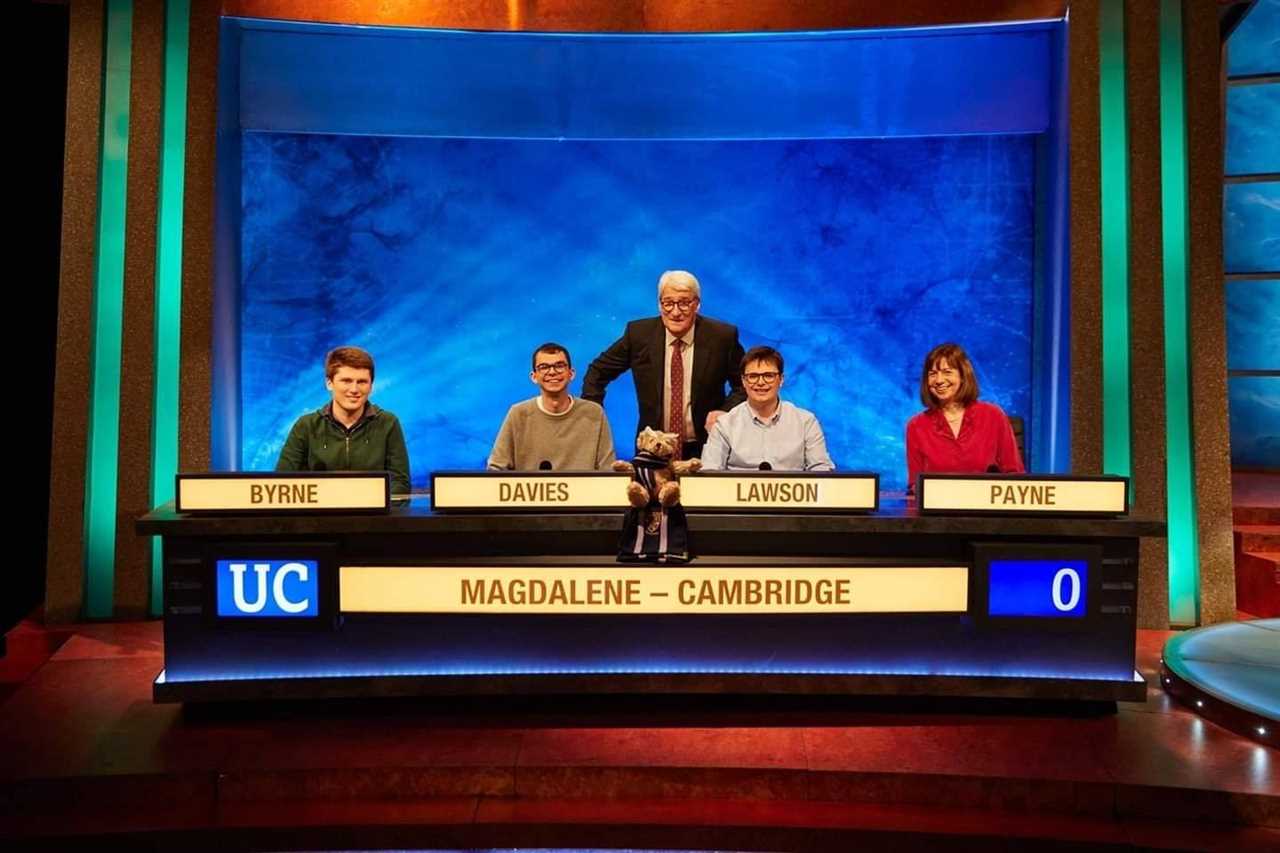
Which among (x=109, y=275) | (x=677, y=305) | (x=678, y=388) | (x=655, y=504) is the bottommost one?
(x=655, y=504)

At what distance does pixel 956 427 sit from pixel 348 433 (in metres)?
2.12

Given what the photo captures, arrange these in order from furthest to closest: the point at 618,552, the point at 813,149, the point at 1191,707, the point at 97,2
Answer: the point at 813,149, the point at 97,2, the point at 1191,707, the point at 618,552

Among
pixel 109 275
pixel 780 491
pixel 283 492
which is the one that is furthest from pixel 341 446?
pixel 780 491

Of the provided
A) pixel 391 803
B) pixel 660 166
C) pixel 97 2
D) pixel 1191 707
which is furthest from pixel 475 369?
pixel 1191 707

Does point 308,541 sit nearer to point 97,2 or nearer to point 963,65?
point 97,2

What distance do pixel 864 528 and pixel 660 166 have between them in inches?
125

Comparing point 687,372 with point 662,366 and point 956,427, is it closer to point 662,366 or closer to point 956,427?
point 662,366

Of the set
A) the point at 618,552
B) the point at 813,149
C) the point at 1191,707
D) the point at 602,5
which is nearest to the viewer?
the point at 618,552

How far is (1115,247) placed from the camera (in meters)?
4.19

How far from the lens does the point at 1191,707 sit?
310cm

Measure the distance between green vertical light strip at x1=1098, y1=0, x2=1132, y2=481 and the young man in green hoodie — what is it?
2.82 meters

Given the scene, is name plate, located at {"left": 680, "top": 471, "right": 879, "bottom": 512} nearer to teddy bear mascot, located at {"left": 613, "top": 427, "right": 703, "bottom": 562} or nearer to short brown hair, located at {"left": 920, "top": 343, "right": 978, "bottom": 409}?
teddy bear mascot, located at {"left": 613, "top": 427, "right": 703, "bottom": 562}

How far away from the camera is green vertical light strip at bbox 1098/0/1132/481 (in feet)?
13.7

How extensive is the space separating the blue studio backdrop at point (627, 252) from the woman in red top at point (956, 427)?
1.70m
